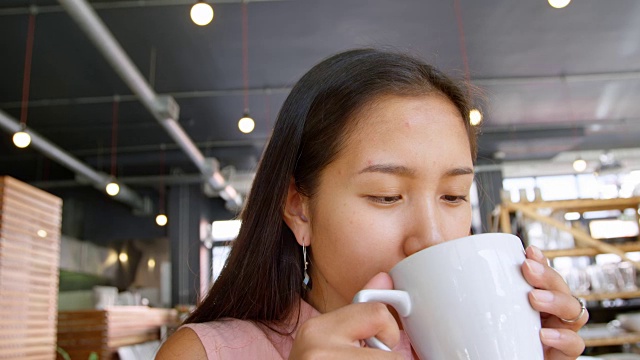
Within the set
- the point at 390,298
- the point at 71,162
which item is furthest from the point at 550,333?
the point at 71,162

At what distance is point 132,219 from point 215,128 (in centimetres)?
408

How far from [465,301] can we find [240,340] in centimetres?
36

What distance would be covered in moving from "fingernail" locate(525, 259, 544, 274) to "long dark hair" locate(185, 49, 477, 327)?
33 centimetres

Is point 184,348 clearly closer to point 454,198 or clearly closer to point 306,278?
point 306,278

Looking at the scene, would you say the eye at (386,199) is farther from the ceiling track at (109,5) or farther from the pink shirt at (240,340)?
the ceiling track at (109,5)

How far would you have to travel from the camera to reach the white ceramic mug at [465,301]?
Result: 560 millimetres

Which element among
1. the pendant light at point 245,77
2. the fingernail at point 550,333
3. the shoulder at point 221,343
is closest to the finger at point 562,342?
the fingernail at point 550,333

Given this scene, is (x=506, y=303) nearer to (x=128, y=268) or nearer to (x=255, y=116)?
(x=255, y=116)

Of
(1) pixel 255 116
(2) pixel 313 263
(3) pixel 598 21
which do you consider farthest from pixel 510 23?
(2) pixel 313 263

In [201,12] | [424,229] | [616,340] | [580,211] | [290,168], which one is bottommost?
[616,340]

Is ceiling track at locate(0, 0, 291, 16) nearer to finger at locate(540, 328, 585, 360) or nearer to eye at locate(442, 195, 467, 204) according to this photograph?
eye at locate(442, 195, 467, 204)

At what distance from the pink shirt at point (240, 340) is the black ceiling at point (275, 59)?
13.0ft

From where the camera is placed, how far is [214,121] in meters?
9.07

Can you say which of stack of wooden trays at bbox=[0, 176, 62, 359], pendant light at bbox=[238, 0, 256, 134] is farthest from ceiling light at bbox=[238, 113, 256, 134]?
stack of wooden trays at bbox=[0, 176, 62, 359]
